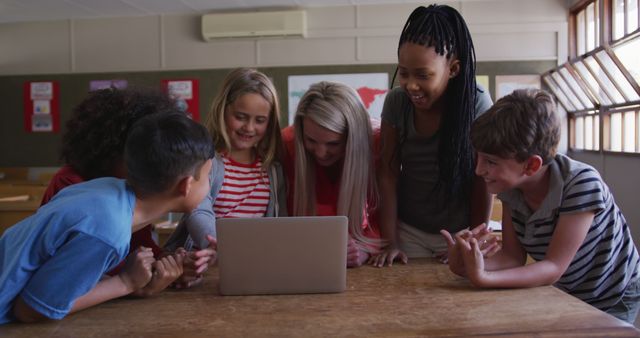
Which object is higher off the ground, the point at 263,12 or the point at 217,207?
the point at 263,12

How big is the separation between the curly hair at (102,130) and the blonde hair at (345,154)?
486mm

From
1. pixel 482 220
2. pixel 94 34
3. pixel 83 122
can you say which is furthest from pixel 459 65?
pixel 94 34

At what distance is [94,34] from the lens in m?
6.52

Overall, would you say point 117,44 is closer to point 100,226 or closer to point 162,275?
point 162,275

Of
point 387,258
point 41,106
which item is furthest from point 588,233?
point 41,106

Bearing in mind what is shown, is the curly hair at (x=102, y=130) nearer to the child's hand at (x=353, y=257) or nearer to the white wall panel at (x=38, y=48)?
the child's hand at (x=353, y=257)

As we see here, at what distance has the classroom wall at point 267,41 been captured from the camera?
595 cm

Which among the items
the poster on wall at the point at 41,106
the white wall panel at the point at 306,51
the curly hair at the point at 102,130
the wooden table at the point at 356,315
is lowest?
the wooden table at the point at 356,315

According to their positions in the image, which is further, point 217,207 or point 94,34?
point 94,34

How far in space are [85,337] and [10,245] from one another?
258 mm

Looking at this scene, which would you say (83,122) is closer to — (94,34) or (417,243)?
(417,243)

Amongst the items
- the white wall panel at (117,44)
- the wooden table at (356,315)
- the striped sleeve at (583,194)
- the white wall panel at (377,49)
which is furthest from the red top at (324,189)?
the white wall panel at (117,44)

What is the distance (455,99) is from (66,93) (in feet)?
19.9

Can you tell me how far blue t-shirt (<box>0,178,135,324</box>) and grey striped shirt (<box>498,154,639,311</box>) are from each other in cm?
99
